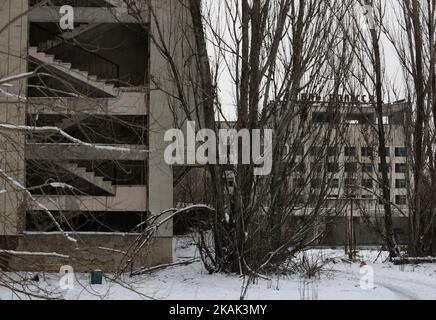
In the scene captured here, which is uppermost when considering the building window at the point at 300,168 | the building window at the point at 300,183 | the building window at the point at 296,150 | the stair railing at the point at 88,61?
the stair railing at the point at 88,61

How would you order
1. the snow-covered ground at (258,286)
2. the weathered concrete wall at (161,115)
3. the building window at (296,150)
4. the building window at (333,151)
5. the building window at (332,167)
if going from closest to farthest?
the snow-covered ground at (258,286), the building window at (296,150), the weathered concrete wall at (161,115), the building window at (333,151), the building window at (332,167)

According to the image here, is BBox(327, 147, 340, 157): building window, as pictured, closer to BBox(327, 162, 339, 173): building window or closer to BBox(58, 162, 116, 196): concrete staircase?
BBox(327, 162, 339, 173): building window

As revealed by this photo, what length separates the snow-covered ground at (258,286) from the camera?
1070 centimetres

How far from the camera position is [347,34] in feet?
62.4

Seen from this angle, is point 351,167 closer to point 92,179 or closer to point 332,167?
point 332,167

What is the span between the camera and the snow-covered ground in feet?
35.1

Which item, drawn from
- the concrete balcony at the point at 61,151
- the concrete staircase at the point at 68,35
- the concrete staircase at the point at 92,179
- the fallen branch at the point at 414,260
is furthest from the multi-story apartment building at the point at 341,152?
the concrete staircase at the point at 68,35

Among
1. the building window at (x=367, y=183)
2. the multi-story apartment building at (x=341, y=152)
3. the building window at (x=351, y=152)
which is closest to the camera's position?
the multi-story apartment building at (x=341, y=152)

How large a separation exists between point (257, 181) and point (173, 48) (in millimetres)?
4539

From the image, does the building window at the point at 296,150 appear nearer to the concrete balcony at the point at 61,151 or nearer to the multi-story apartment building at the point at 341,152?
the multi-story apartment building at the point at 341,152

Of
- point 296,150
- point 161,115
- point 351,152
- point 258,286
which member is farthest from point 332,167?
point 258,286

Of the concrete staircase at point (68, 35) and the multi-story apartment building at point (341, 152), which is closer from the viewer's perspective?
the multi-story apartment building at point (341, 152)

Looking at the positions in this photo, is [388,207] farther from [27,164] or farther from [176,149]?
[27,164]
